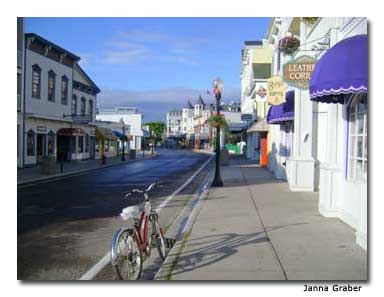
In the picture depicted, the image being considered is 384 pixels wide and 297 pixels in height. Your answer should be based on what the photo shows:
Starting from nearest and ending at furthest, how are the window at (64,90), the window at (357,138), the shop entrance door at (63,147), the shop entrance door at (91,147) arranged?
the window at (357,138), the window at (64,90), the shop entrance door at (63,147), the shop entrance door at (91,147)

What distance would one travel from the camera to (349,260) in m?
6.76

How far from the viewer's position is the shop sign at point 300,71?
36.5 ft

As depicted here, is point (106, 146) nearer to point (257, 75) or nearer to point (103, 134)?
point (103, 134)

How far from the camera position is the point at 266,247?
772cm

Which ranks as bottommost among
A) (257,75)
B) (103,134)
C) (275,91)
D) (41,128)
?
(103,134)

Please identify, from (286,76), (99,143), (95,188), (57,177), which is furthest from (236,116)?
(286,76)

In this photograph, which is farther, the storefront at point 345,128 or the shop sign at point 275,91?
the shop sign at point 275,91

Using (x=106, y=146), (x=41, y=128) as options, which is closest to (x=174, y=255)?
(x=41, y=128)

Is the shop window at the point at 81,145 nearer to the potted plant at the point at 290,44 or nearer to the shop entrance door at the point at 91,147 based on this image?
the shop entrance door at the point at 91,147

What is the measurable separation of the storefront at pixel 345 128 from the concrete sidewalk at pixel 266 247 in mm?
399

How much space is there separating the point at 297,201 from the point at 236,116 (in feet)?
207

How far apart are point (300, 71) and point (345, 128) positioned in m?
2.10

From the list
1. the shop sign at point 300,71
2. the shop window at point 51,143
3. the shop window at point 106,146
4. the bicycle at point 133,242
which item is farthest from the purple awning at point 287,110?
the shop window at point 106,146
